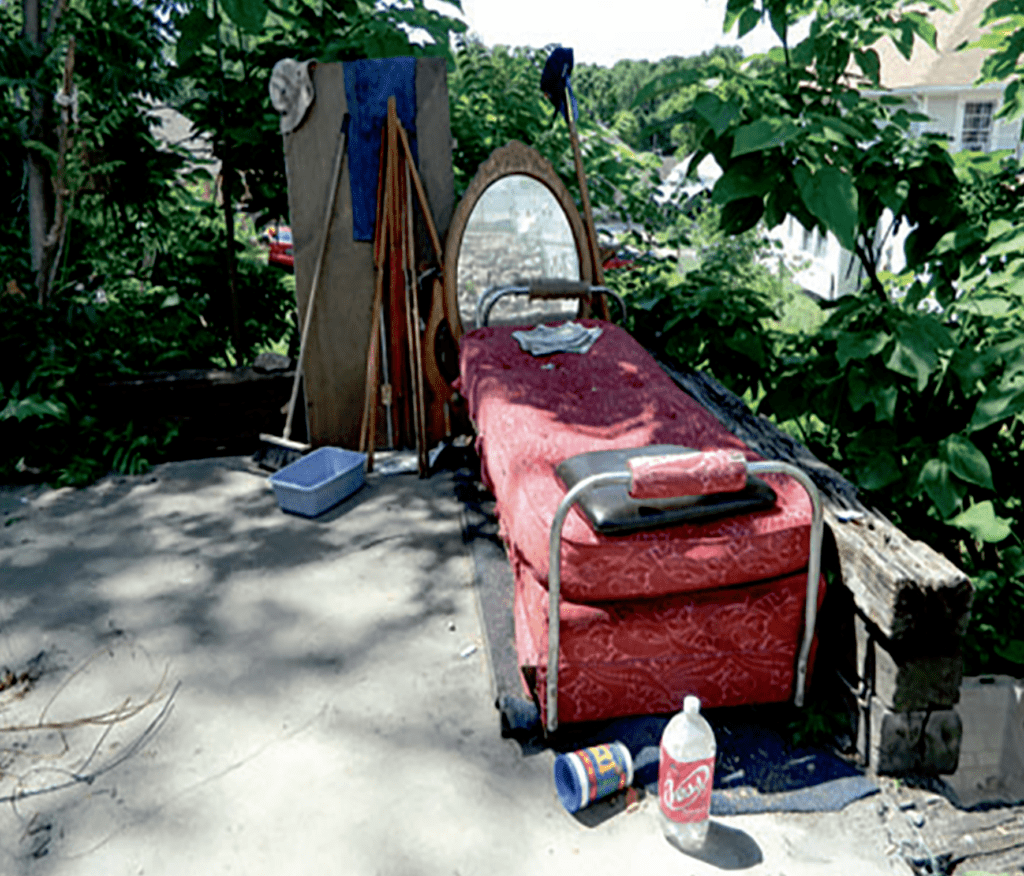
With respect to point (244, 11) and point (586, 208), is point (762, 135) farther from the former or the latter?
point (244, 11)

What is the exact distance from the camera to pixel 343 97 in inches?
198

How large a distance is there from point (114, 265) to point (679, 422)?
4.29 m

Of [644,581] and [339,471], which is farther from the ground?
[644,581]

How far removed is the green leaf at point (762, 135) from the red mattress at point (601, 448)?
104 centimetres

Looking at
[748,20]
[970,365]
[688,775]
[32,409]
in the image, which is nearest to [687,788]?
[688,775]

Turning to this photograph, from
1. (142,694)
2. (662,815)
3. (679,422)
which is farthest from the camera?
(679,422)

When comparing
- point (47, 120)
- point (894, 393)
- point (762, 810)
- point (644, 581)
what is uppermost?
point (47, 120)

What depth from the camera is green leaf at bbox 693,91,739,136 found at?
3025mm

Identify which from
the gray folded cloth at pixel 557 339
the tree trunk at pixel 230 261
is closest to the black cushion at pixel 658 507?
the gray folded cloth at pixel 557 339

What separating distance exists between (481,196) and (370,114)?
777 millimetres

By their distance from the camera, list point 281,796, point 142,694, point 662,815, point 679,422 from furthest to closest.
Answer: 1. point 679,422
2. point 142,694
3. point 281,796
4. point 662,815

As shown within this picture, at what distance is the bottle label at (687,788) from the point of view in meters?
2.29

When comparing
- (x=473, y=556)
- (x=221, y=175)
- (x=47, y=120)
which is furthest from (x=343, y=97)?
(x=473, y=556)

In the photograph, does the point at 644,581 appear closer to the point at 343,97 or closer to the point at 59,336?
the point at 343,97
